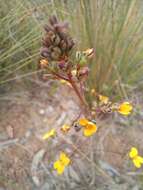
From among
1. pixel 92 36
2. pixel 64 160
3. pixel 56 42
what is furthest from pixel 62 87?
pixel 56 42

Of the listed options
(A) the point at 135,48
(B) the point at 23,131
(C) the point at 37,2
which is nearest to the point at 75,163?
(B) the point at 23,131

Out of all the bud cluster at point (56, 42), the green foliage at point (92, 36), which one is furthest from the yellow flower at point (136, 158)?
the bud cluster at point (56, 42)

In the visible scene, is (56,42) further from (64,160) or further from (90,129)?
(64,160)

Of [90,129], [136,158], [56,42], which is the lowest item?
[136,158]

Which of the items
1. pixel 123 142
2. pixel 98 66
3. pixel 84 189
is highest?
pixel 98 66

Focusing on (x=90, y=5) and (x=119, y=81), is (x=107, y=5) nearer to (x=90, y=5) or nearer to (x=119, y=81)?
(x=90, y=5)

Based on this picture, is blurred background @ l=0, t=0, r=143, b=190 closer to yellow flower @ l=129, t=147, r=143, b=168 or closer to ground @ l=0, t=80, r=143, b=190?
ground @ l=0, t=80, r=143, b=190

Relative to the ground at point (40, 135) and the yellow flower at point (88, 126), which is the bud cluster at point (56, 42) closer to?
the yellow flower at point (88, 126)
